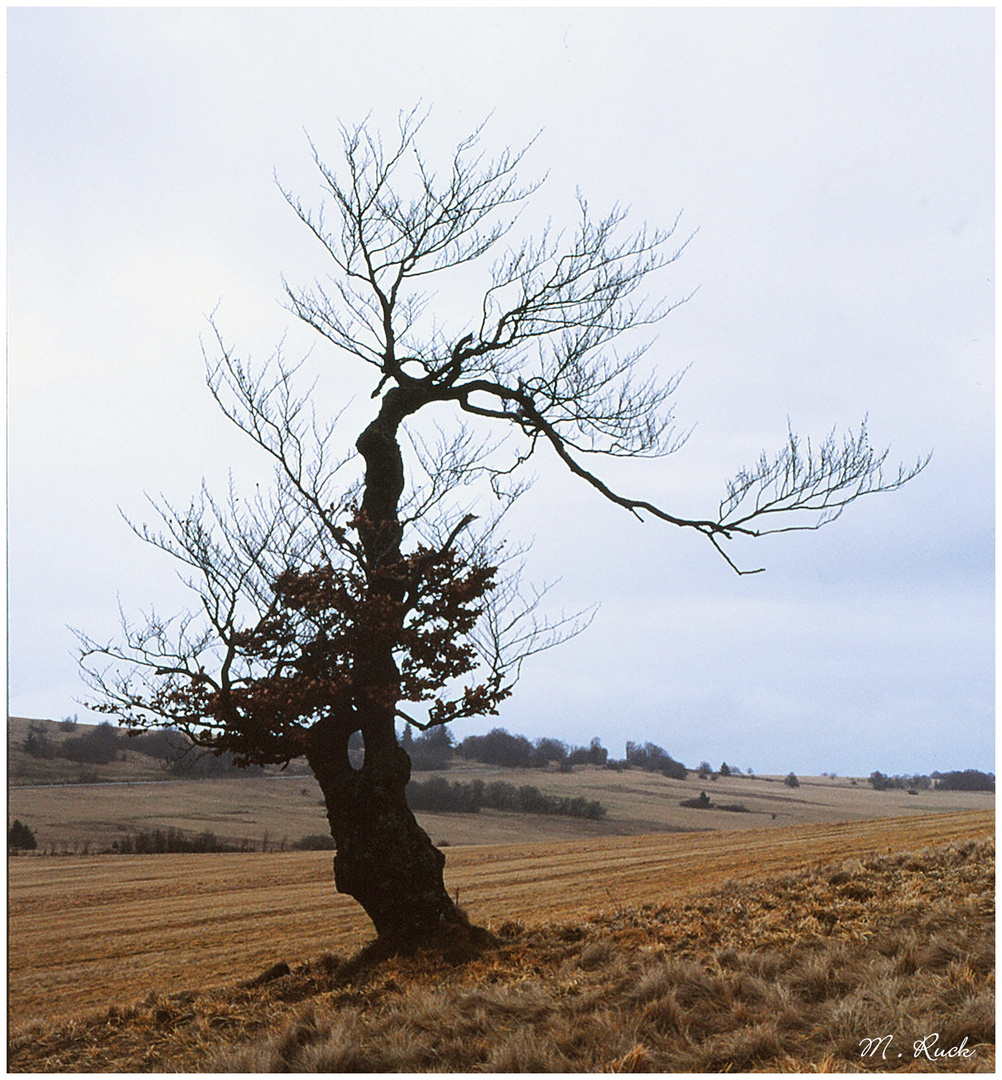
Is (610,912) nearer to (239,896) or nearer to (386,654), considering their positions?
(386,654)

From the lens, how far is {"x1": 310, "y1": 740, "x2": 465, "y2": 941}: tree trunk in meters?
8.65

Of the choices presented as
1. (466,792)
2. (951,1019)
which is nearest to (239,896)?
(466,792)

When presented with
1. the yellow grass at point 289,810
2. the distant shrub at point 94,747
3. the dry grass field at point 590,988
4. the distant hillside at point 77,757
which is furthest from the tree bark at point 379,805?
the distant shrub at point 94,747

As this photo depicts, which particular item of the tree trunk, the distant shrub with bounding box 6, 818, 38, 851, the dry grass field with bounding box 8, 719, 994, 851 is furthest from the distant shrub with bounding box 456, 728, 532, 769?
the distant shrub with bounding box 6, 818, 38, 851

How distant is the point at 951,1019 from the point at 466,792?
15.8 m

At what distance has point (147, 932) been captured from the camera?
14.1 metres

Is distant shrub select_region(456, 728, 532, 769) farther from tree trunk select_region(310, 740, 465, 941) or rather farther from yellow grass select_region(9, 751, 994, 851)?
tree trunk select_region(310, 740, 465, 941)

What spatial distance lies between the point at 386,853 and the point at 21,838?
17840mm

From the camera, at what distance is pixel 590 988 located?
695cm

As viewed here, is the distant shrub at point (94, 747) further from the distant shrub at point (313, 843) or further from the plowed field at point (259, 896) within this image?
the distant shrub at point (313, 843)

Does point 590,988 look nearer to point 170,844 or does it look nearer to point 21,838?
point 170,844
